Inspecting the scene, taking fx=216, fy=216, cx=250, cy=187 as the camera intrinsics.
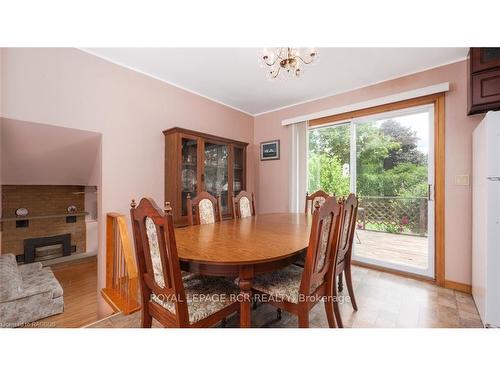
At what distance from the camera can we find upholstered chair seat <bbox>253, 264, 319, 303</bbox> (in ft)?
4.00

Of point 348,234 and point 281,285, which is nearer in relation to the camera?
point 281,285

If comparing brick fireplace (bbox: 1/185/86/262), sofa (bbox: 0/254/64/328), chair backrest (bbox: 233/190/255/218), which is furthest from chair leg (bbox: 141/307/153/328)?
brick fireplace (bbox: 1/185/86/262)

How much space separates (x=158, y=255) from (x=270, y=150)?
2.93m

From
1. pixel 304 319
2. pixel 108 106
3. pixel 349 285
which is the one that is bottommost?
pixel 349 285

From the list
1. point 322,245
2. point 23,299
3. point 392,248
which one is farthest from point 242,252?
point 23,299

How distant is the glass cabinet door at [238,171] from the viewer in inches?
128

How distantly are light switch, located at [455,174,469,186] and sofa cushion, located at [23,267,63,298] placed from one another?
4629 millimetres

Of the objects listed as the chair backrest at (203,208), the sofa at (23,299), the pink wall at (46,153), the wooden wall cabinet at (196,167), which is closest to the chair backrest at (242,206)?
the chair backrest at (203,208)

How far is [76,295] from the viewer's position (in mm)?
3088

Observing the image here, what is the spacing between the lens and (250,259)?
3.44 ft

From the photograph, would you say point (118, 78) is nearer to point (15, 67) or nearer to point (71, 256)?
point (15, 67)

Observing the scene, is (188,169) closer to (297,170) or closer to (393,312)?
(297,170)
